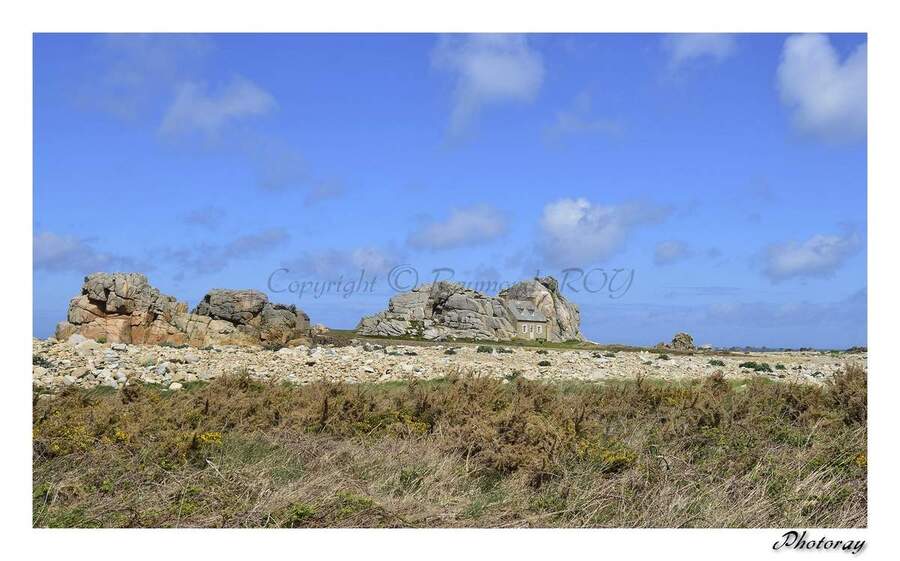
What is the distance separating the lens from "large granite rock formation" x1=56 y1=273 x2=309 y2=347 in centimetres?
2981

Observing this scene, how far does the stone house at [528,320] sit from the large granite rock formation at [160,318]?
21.6 metres

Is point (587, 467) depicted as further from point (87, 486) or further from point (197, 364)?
point (197, 364)

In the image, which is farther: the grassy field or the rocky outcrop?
the rocky outcrop

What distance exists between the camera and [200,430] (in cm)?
806

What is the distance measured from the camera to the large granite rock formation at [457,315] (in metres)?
48.5

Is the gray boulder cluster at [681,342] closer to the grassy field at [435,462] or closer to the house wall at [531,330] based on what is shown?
the house wall at [531,330]

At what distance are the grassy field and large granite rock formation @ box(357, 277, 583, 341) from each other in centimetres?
3611

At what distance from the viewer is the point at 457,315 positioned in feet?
165

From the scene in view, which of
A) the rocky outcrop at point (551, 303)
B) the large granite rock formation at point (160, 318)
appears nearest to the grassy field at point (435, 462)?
the large granite rock formation at point (160, 318)

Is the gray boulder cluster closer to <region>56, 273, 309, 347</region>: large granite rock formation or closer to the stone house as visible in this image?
the stone house

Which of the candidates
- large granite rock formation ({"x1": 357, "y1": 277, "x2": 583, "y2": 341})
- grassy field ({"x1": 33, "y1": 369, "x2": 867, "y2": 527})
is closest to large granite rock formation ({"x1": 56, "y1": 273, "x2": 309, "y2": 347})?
large granite rock formation ({"x1": 357, "y1": 277, "x2": 583, "y2": 341})

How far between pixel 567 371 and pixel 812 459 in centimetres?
1171

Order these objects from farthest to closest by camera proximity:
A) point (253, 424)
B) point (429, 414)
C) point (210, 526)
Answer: point (429, 414)
point (253, 424)
point (210, 526)
